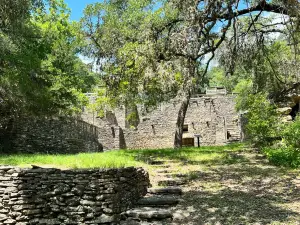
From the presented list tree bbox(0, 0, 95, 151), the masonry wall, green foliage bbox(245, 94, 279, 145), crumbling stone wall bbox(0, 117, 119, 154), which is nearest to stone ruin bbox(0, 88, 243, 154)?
the masonry wall

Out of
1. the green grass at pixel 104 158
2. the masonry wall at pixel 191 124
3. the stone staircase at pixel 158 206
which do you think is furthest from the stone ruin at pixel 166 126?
the stone staircase at pixel 158 206

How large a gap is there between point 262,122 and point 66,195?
7945mm

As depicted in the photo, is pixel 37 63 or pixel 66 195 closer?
pixel 66 195

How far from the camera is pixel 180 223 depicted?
5586mm

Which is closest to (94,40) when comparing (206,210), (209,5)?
(209,5)

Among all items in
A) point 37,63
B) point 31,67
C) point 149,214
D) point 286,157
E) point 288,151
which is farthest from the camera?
point 37,63

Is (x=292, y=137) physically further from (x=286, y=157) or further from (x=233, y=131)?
(x=233, y=131)

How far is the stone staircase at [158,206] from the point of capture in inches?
231

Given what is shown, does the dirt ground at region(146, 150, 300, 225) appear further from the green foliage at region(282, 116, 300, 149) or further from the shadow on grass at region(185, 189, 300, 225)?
the green foliage at region(282, 116, 300, 149)

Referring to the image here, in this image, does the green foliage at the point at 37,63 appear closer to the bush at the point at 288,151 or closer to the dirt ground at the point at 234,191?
the dirt ground at the point at 234,191

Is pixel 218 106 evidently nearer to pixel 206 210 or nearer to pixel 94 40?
pixel 94 40

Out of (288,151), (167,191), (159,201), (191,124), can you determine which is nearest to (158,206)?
(159,201)

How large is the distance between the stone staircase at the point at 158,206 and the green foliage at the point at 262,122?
5270mm

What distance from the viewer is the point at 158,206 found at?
648 cm
